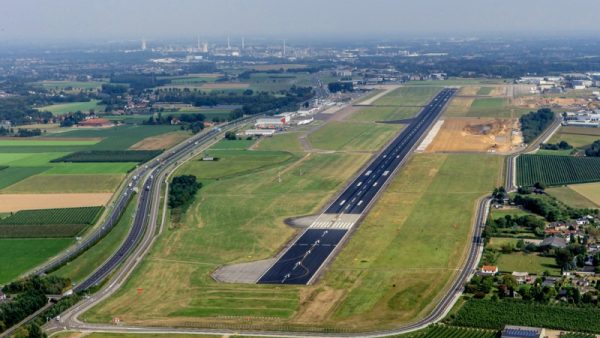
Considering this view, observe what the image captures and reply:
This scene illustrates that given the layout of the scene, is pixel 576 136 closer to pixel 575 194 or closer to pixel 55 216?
pixel 575 194

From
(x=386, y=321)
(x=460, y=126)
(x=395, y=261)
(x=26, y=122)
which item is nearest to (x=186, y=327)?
(x=386, y=321)

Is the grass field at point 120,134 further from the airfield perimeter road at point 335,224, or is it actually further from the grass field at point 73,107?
the airfield perimeter road at point 335,224

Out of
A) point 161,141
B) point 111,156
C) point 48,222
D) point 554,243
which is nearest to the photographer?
point 554,243

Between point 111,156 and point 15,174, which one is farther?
point 111,156

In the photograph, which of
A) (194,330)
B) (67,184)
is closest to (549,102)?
(67,184)

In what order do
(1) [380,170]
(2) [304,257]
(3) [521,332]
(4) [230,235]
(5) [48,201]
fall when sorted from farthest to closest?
1. (1) [380,170]
2. (5) [48,201]
3. (4) [230,235]
4. (2) [304,257]
5. (3) [521,332]

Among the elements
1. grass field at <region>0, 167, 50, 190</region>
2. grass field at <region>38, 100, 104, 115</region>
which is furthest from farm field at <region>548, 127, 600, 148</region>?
grass field at <region>38, 100, 104, 115</region>

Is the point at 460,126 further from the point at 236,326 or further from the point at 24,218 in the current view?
the point at 236,326
